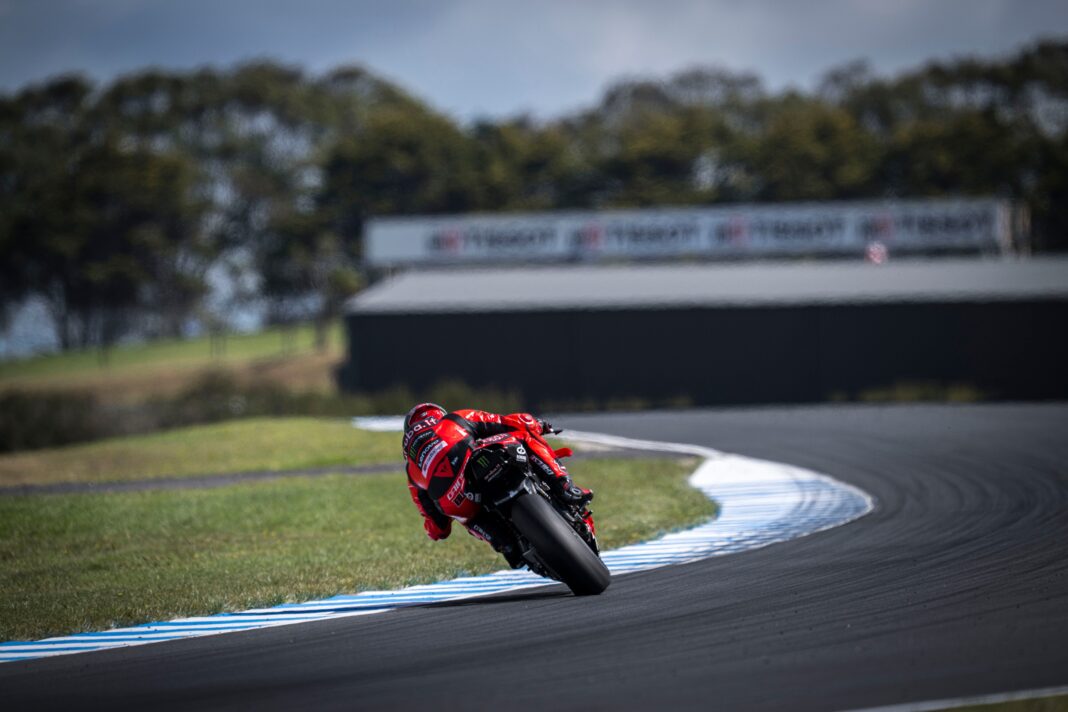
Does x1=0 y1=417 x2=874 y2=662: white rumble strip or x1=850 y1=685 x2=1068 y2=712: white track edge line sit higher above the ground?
x1=850 y1=685 x2=1068 y2=712: white track edge line

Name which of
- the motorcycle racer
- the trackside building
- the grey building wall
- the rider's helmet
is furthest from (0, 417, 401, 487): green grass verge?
the motorcycle racer

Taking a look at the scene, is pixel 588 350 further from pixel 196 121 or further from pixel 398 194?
pixel 196 121

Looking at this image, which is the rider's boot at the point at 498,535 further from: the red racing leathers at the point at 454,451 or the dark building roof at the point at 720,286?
the dark building roof at the point at 720,286

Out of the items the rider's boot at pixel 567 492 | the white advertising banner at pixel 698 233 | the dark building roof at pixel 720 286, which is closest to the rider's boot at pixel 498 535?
the rider's boot at pixel 567 492

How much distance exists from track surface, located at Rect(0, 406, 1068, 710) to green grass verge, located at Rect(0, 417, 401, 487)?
1354 centimetres

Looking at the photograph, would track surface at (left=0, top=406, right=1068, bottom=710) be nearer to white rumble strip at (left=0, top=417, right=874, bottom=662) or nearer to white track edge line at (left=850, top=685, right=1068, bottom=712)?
white track edge line at (left=850, top=685, right=1068, bottom=712)

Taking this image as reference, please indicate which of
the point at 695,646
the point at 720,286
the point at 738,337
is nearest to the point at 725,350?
the point at 738,337

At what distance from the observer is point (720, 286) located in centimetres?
4094

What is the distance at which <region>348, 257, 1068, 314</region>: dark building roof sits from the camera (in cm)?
3866

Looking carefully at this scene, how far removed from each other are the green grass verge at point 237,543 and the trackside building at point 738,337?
17.3m

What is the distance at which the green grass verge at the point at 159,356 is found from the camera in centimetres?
6575

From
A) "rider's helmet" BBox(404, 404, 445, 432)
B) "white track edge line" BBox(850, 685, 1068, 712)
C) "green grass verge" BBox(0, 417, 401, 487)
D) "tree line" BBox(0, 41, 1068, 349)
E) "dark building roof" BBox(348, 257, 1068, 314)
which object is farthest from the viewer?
"tree line" BBox(0, 41, 1068, 349)

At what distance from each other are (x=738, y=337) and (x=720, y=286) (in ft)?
9.52

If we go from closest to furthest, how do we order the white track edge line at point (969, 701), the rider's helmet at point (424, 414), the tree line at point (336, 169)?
the white track edge line at point (969, 701) → the rider's helmet at point (424, 414) → the tree line at point (336, 169)
